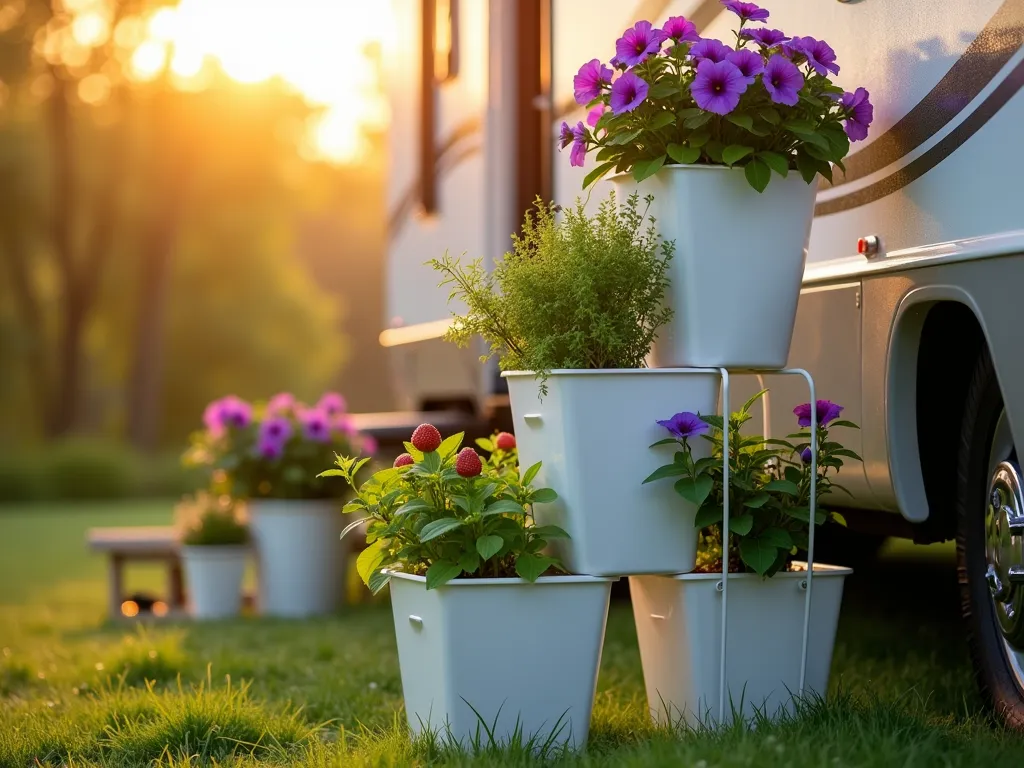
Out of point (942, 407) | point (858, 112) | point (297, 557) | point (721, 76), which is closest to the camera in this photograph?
point (721, 76)

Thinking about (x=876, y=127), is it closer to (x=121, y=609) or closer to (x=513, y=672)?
(x=513, y=672)

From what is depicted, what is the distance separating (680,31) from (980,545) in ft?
4.00

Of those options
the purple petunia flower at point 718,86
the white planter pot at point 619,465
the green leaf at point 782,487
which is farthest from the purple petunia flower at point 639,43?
the green leaf at point 782,487

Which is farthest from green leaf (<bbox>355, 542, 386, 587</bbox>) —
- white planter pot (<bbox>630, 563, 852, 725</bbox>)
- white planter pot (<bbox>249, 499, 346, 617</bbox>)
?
white planter pot (<bbox>249, 499, 346, 617</bbox>)

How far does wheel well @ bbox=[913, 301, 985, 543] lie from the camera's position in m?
3.00

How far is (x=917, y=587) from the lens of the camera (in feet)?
18.7

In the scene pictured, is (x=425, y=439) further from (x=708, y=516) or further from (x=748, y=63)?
(x=748, y=63)

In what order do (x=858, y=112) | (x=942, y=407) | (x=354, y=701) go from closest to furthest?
A: (x=858, y=112) < (x=942, y=407) < (x=354, y=701)

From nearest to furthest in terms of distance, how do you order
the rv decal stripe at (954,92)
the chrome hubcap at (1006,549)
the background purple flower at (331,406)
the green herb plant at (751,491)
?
the rv decal stripe at (954,92) < the chrome hubcap at (1006,549) < the green herb plant at (751,491) < the background purple flower at (331,406)

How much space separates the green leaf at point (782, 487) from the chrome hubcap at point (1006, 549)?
1.25ft

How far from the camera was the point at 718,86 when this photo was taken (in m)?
2.77

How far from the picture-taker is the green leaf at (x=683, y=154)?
2811 millimetres

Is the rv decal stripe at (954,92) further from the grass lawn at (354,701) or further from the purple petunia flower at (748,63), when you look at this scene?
the grass lawn at (354,701)

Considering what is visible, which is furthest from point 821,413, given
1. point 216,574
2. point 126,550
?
point 126,550
